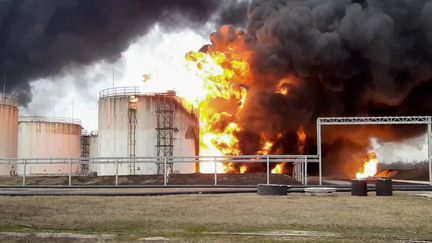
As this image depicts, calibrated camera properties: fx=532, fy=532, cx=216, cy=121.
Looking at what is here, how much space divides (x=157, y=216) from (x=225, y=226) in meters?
3.81

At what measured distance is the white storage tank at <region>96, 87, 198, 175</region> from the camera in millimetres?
61469

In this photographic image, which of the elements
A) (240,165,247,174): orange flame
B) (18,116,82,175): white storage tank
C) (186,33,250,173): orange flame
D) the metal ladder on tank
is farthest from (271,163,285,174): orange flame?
(18,116,82,175): white storage tank

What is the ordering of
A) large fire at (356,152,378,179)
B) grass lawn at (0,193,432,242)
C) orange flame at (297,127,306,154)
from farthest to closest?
large fire at (356,152,378,179), orange flame at (297,127,306,154), grass lawn at (0,193,432,242)

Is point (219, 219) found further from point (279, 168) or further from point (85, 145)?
point (85, 145)

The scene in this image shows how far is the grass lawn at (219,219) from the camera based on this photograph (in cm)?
1546

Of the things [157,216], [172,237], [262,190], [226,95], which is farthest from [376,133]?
[172,237]

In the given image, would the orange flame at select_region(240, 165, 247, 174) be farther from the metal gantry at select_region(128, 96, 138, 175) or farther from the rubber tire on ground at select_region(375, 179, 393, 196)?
the rubber tire on ground at select_region(375, 179, 393, 196)

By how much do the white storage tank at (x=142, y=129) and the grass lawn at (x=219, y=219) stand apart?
33.8 metres

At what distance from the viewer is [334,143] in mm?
71625

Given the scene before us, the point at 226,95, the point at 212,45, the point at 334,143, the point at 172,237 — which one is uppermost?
the point at 212,45

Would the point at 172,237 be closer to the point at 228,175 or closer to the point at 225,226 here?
the point at 225,226

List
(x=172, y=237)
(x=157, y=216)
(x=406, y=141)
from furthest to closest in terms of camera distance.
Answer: (x=406, y=141) < (x=157, y=216) < (x=172, y=237)

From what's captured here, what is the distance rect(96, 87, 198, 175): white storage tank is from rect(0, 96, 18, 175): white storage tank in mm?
13456

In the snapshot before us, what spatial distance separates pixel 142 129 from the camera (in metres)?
61.7
